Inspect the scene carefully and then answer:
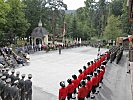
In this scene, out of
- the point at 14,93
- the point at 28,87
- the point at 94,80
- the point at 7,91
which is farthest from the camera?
the point at 94,80

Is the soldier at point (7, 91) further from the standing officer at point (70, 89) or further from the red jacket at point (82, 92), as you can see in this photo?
the red jacket at point (82, 92)

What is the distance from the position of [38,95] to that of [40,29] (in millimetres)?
35138

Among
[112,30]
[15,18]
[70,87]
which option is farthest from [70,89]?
[112,30]

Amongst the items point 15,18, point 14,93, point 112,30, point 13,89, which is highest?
point 15,18

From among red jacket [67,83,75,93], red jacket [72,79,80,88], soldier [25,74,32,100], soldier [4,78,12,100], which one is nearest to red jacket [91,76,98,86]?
red jacket [72,79,80,88]

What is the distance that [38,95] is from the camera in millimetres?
15219

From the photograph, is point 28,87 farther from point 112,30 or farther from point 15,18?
point 112,30

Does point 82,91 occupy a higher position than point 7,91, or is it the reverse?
point 7,91

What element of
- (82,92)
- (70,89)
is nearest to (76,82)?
(70,89)

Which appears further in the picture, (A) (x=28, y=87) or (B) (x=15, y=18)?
(B) (x=15, y=18)

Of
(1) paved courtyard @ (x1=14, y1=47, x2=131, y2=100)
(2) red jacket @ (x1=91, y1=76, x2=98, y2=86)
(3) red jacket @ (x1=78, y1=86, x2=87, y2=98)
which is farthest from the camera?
(1) paved courtyard @ (x1=14, y1=47, x2=131, y2=100)

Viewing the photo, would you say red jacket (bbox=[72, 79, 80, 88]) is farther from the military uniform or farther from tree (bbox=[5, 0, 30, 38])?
tree (bbox=[5, 0, 30, 38])

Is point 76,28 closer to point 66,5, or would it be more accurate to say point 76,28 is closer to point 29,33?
point 66,5

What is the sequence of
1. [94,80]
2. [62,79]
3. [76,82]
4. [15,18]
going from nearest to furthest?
1. [76,82]
2. [94,80]
3. [62,79]
4. [15,18]
